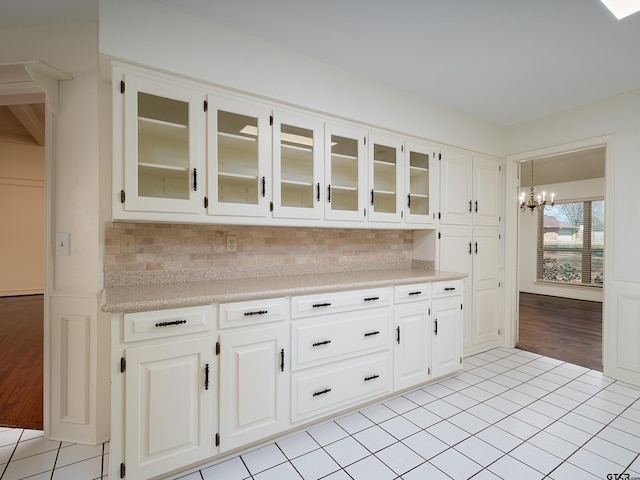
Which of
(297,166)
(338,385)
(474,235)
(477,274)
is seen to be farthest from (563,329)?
(297,166)

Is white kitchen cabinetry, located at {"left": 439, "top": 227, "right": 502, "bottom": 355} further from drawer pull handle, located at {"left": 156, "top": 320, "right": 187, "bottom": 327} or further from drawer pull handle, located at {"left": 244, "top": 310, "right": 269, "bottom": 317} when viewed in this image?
drawer pull handle, located at {"left": 156, "top": 320, "right": 187, "bottom": 327}

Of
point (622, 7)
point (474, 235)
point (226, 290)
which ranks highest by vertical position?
point (622, 7)

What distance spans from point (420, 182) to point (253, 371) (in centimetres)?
226

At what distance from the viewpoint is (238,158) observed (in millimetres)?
2152

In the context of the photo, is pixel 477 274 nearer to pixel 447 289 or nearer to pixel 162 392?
pixel 447 289

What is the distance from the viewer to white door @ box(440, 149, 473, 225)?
3230 mm

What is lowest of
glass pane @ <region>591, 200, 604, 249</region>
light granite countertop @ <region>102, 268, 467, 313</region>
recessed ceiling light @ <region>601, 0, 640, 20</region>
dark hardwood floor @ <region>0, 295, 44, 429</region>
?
dark hardwood floor @ <region>0, 295, 44, 429</region>

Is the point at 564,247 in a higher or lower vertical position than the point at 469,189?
lower

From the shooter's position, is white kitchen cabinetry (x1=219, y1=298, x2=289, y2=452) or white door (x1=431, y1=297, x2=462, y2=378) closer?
white kitchen cabinetry (x1=219, y1=298, x2=289, y2=452)

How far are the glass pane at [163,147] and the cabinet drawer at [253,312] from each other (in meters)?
0.74

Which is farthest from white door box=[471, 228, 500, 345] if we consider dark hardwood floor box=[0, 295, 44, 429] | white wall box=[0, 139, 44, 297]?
white wall box=[0, 139, 44, 297]

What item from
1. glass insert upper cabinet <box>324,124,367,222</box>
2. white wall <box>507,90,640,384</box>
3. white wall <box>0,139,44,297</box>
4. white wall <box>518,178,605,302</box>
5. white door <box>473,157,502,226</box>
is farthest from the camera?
white wall <box>518,178,605,302</box>

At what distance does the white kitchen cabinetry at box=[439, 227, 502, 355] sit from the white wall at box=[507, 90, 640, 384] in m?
0.96

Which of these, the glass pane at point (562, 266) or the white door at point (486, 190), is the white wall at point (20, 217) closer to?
the white door at point (486, 190)
